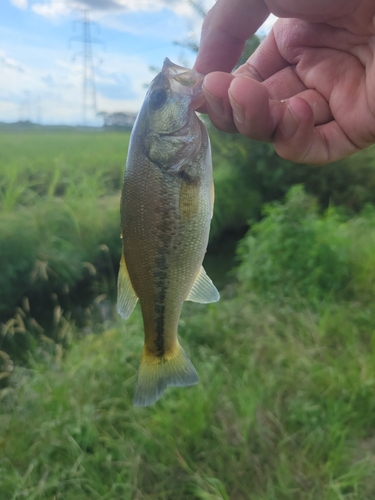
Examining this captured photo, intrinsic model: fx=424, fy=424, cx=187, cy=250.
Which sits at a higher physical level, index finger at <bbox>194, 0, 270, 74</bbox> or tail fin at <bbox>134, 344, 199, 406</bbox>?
index finger at <bbox>194, 0, 270, 74</bbox>

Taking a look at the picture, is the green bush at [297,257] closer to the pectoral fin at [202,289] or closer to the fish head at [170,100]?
the pectoral fin at [202,289]

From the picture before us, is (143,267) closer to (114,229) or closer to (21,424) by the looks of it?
(21,424)

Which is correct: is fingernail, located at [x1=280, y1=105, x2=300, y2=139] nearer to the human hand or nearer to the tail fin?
the human hand

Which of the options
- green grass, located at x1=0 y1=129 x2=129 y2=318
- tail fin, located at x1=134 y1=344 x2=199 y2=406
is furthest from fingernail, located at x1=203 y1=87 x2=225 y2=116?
green grass, located at x1=0 y1=129 x2=129 y2=318

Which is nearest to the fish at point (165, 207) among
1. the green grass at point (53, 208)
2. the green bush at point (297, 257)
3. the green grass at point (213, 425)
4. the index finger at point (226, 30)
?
the index finger at point (226, 30)

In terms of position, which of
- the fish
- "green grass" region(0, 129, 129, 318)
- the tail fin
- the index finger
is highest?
the index finger

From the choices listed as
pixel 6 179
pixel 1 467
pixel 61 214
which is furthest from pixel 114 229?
pixel 1 467

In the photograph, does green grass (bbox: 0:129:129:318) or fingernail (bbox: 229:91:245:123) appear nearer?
fingernail (bbox: 229:91:245:123)

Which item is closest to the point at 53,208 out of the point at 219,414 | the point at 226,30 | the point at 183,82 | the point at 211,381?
the point at 211,381
